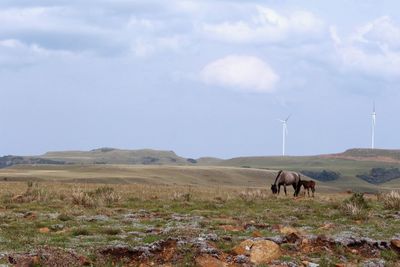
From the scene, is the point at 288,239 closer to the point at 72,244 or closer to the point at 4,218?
the point at 72,244

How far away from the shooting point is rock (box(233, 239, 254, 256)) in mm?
14125

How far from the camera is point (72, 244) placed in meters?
15.2

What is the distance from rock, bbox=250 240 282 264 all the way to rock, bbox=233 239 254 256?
0.12 meters

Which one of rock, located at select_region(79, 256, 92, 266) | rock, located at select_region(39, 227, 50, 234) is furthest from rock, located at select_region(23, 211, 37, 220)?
rock, located at select_region(79, 256, 92, 266)

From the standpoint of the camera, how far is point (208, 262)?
13.1 metres

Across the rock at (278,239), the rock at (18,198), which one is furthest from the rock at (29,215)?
the rock at (278,239)

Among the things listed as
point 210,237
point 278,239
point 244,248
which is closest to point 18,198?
point 210,237

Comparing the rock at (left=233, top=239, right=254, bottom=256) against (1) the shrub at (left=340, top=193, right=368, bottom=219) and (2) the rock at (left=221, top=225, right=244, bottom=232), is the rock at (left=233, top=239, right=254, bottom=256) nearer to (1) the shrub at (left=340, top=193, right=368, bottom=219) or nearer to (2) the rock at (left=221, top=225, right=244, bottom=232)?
(2) the rock at (left=221, top=225, right=244, bottom=232)

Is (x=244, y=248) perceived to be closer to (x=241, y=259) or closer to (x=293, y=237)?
(x=241, y=259)

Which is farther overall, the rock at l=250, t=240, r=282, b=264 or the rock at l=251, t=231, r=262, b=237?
the rock at l=251, t=231, r=262, b=237

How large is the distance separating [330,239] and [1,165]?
18655cm

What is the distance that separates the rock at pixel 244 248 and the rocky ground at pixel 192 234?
0.07ft

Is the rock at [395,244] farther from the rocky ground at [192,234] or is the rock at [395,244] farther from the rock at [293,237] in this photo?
the rock at [293,237]

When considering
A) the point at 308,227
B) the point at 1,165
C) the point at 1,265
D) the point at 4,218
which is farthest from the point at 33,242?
the point at 1,165
